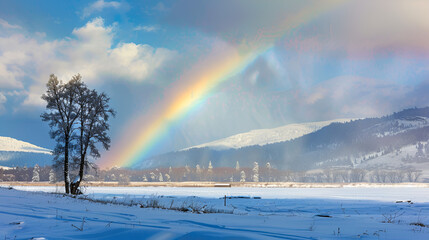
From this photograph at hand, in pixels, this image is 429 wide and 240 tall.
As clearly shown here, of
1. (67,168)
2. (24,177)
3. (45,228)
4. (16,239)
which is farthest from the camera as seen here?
(24,177)

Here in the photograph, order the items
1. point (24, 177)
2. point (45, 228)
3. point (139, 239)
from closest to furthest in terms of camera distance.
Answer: point (139, 239), point (45, 228), point (24, 177)

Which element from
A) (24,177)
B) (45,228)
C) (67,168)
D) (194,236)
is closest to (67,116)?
(67,168)

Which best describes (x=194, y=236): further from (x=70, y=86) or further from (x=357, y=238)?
(x=70, y=86)

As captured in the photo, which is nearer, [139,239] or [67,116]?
[139,239]

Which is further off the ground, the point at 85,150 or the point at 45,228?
the point at 85,150

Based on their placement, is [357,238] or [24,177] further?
[24,177]

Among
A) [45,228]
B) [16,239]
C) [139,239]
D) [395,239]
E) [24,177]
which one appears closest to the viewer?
[16,239]

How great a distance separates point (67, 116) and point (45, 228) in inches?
1184

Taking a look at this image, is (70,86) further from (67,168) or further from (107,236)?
(107,236)

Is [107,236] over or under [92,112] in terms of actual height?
under

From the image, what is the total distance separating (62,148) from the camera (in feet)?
119

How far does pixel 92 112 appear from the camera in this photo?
37281 millimetres

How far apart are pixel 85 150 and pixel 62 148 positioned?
2.35 metres

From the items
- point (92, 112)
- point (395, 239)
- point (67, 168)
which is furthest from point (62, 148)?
point (395, 239)
